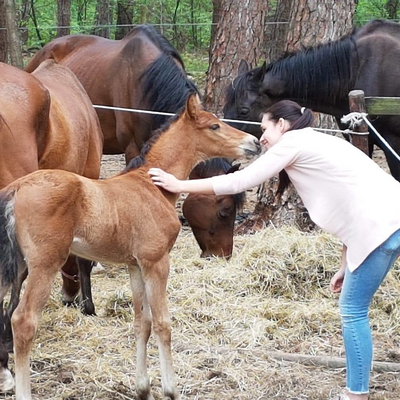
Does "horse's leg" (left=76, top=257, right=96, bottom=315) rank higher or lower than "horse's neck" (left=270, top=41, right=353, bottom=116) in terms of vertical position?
lower

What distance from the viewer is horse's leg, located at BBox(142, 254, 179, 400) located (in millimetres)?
3385

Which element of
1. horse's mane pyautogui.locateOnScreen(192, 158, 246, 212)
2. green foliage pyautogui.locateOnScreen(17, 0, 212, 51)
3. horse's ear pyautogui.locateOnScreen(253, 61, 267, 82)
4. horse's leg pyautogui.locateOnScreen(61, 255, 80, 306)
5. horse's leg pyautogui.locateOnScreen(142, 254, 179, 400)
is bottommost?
green foliage pyautogui.locateOnScreen(17, 0, 212, 51)

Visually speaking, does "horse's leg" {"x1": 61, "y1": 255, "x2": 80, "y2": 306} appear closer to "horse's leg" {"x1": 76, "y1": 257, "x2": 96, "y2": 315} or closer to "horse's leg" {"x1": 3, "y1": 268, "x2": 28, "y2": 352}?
"horse's leg" {"x1": 76, "y1": 257, "x2": 96, "y2": 315}

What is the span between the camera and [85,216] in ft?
10.4

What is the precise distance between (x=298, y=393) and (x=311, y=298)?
149 cm

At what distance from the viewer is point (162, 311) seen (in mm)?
3438

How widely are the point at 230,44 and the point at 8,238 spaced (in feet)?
20.2

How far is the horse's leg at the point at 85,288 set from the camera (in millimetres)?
4805

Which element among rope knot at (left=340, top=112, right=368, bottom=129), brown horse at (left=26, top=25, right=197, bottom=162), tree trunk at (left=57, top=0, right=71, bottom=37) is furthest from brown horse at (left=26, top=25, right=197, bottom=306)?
tree trunk at (left=57, top=0, right=71, bottom=37)

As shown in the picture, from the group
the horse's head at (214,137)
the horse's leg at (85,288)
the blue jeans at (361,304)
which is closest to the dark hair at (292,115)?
the horse's head at (214,137)

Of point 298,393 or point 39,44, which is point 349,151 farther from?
point 39,44

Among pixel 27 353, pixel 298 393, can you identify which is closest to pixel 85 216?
pixel 27 353

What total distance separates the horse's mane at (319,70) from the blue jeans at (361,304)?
3.10m

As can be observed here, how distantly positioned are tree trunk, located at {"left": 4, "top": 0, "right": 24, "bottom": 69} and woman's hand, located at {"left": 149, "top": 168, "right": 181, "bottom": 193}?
6.07 meters
